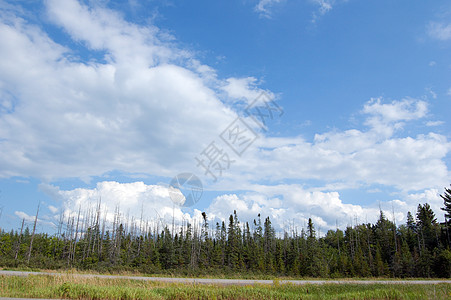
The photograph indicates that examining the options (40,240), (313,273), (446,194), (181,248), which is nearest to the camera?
(313,273)

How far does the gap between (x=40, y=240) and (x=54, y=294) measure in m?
74.6

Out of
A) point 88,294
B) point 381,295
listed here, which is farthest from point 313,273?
point 88,294

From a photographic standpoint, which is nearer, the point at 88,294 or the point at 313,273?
the point at 88,294

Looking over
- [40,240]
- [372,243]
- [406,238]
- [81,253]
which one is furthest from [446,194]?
[40,240]

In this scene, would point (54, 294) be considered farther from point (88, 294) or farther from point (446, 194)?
point (446, 194)

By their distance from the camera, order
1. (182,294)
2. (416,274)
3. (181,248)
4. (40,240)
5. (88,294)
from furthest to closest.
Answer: (40,240), (181,248), (416,274), (182,294), (88,294)

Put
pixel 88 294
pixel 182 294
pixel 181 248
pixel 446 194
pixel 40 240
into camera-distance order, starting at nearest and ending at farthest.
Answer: pixel 88 294, pixel 182 294, pixel 446 194, pixel 181 248, pixel 40 240

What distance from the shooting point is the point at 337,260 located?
66.9 meters

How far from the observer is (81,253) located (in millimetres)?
66938

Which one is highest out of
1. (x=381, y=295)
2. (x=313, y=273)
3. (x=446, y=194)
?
(x=446, y=194)

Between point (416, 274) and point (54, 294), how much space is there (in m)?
61.0

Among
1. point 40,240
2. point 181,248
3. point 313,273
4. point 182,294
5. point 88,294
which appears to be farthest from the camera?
point 40,240

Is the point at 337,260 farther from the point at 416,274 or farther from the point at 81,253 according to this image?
the point at 81,253

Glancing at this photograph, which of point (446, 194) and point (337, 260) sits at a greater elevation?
point (446, 194)
